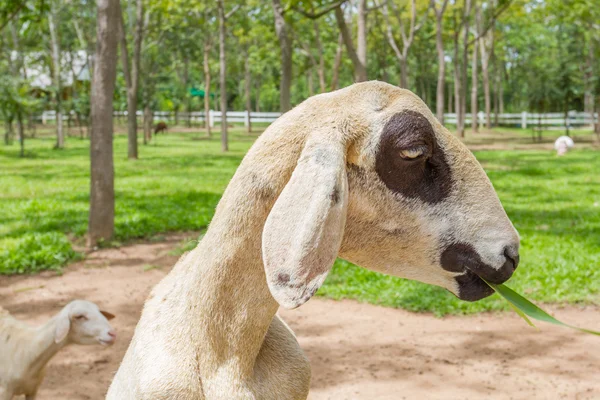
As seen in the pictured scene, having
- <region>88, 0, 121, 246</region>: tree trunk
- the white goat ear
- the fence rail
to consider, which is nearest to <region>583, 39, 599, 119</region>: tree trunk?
the fence rail

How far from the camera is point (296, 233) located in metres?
1.31

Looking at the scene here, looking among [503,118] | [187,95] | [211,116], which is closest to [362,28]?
[503,118]

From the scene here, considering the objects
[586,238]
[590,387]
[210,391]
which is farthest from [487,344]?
[210,391]

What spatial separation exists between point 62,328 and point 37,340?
0.23 m

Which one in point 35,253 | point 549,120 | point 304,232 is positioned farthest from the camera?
point 549,120

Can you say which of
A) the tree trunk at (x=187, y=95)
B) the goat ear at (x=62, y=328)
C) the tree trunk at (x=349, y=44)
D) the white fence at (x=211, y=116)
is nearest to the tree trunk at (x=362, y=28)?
the tree trunk at (x=349, y=44)

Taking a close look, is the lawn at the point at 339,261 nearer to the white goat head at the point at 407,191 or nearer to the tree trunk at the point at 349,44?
the tree trunk at the point at 349,44

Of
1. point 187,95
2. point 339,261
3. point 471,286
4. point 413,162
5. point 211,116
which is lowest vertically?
point 339,261

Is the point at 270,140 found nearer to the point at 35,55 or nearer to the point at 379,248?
the point at 379,248

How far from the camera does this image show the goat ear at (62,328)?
432 centimetres

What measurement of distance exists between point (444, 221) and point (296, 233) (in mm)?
404

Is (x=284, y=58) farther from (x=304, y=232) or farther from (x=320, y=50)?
(x=320, y=50)

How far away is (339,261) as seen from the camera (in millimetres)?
7699

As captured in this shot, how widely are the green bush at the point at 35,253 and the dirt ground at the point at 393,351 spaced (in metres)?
0.38
